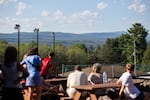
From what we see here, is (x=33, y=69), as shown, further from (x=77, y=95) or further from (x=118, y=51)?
(x=118, y=51)

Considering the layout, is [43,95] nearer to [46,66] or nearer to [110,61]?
[46,66]

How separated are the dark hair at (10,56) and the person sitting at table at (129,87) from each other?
9.94 ft

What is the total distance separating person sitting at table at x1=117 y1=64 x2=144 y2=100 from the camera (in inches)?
363

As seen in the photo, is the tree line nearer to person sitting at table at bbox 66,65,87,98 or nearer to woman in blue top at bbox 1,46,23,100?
person sitting at table at bbox 66,65,87,98

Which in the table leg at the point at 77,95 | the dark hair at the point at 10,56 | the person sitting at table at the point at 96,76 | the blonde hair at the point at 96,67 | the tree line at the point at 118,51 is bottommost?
the tree line at the point at 118,51

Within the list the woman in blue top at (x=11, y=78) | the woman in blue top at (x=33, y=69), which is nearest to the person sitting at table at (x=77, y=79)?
the woman in blue top at (x=33, y=69)

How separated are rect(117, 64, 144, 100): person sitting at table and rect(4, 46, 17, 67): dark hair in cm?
303

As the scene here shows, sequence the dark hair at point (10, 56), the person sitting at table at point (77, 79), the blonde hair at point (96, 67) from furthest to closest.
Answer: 1. the person sitting at table at point (77, 79)
2. the blonde hair at point (96, 67)
3. the dark hair at point (10, 56)

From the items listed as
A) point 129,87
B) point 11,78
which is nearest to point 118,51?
point 129,87

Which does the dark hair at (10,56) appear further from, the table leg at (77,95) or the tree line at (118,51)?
the tree line at (118,51)

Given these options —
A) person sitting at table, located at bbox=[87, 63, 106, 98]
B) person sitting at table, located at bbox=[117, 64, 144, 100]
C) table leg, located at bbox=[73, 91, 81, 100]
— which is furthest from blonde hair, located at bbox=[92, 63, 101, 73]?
person sitting at table, located at bbox=[117, 64, 144, 100]

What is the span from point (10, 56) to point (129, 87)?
3240 millimetres

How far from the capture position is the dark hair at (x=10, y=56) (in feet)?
22.7

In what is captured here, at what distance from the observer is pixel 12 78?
23.1ft
